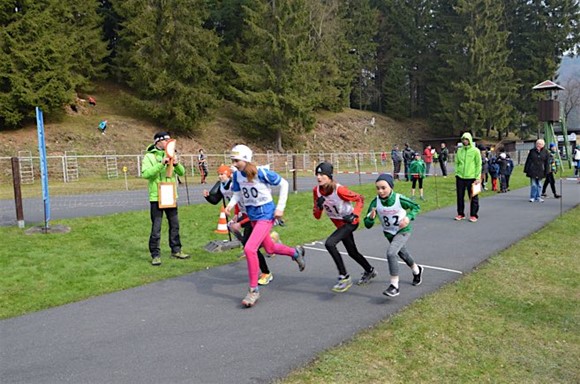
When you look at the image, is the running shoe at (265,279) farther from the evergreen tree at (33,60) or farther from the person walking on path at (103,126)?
the person walking on path at (103,126)

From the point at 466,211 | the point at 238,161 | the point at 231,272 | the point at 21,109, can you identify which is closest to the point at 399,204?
the point at 238,161

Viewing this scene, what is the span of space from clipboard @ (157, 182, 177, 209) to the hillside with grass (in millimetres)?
24404

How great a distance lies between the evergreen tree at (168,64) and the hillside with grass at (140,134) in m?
1.56

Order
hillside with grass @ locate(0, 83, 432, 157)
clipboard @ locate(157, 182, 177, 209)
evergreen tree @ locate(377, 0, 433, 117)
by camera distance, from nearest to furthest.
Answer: clipboard @ locate(157, 182, 177, 209) → hillside with grass @ locate(0, 83, 432, 157) → evergreen tree @ locate(377, 0, 433, 117)

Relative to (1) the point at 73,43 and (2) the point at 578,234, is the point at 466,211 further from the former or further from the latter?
(1) the point at 73,43

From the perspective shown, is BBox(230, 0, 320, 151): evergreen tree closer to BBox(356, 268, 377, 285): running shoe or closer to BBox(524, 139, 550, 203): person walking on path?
BBox(524, 139, 550, 203): person walking on path

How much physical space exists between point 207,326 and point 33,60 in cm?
3032

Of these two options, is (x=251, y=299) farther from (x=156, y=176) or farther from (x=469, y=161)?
(x=469, y=161)

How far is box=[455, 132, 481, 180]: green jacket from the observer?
1191cm

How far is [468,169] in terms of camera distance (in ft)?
39.6

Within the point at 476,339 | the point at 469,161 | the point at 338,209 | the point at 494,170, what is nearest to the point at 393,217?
the point at 338,209

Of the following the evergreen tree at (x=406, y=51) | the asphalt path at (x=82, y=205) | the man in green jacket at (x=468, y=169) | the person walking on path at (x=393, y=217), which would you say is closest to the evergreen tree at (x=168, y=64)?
the asphalt path at (x=82, y=205)

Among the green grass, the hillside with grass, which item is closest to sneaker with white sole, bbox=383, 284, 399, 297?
the green grass

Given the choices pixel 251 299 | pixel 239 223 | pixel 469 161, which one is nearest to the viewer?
pixel 251 299
